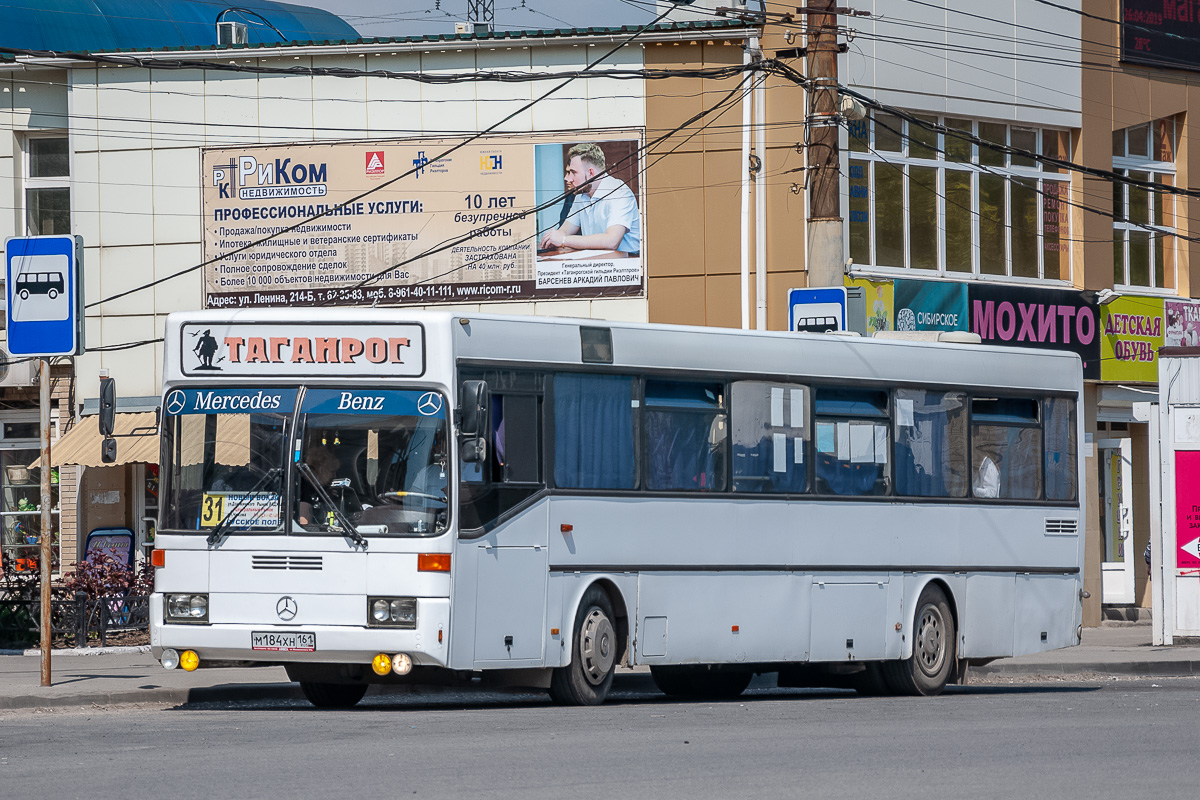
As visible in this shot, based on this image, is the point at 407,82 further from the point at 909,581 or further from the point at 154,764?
the point at 154,764

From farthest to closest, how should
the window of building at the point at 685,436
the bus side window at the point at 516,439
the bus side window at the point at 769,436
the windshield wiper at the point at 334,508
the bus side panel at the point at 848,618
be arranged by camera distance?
the bus side panel at the point at 848,618
the bus side window at the point at 769,436
the window of building at the point at 685,436
the bus side window at the point at 516,439
the windshield wiper at the point at 334,508

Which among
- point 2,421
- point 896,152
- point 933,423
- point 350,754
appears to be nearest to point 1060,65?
point 896,152

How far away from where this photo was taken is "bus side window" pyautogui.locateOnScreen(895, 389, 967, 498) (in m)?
15.7

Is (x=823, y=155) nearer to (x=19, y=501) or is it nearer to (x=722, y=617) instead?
(x=722, y=617)

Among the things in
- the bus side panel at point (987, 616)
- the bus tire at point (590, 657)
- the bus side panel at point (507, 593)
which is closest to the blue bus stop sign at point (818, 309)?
the bus side panel at point (987, 616)

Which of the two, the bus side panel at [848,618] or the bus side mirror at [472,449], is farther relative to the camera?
the bus side panel at [848,618]

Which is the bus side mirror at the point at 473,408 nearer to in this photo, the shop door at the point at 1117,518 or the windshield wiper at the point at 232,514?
the windshield wiper at the point at 232,514

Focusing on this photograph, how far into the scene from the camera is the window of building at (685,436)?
13859mm

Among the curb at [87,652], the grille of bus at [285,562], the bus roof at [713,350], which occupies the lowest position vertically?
the curb at [87,652]

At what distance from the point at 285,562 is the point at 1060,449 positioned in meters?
8.06

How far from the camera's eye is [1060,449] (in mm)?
17172

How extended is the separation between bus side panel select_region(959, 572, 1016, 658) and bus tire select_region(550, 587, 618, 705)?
423 cm

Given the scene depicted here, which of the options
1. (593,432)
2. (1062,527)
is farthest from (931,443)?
(593,432)

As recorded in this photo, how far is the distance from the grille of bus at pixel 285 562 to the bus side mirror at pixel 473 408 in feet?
4.39
